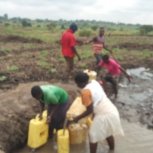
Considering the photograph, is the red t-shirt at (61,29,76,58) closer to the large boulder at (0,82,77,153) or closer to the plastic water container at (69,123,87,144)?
the large boulder at (0,82,77,153)

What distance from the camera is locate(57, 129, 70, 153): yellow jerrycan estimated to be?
22.2 ft

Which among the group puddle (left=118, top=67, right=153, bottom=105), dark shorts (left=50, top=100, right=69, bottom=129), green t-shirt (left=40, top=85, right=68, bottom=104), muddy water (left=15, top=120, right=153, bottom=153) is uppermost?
green t-shirt (left=40, top=85, right=68, bottom=104)

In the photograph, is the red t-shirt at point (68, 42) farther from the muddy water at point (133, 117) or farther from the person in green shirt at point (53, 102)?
the person in green shirt at point (53, 102)

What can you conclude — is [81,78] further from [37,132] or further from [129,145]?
[129,145]

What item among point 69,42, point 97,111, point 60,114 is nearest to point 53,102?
point 60,114

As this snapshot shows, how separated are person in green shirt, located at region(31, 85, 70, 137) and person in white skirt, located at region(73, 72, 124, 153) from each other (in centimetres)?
61

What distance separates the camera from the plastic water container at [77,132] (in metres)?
7.23

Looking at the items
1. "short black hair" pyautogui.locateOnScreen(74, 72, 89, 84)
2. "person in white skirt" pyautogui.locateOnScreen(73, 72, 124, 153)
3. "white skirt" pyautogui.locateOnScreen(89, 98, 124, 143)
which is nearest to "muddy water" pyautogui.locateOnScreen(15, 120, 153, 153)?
"person in white skirt" pyautogui.locateOnScreen(73, 72, 124, 153)

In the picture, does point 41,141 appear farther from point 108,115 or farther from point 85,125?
point 108,115

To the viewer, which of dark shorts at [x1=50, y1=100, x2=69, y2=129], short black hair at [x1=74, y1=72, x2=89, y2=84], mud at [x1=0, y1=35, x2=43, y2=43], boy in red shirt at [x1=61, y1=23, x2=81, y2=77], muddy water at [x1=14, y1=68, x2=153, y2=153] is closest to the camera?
short black hair at [x1=74, y1=72, x2=89, y2=84]

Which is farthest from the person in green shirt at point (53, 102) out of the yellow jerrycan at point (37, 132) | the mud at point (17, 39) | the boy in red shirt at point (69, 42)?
the mud at point (17, 39)

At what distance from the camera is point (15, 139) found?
7281mm

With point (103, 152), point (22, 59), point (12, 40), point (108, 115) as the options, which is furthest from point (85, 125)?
point (12, 40)

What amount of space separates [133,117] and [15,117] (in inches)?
131
